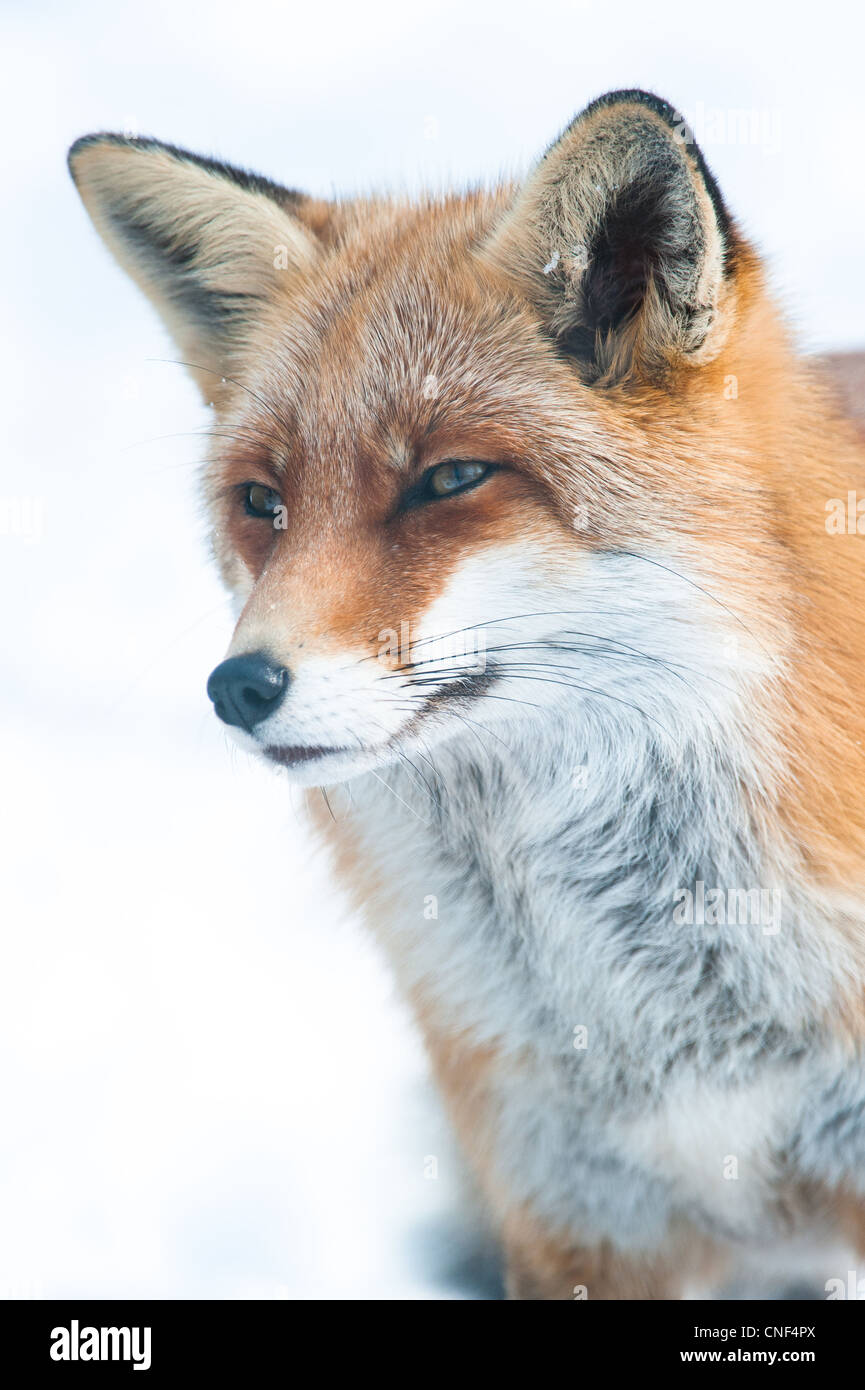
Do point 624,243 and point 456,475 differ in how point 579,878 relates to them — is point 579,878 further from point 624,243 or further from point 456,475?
point 624,243

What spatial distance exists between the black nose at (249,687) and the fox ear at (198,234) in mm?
717

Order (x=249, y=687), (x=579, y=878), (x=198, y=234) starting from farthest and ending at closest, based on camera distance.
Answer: (x=198, y=234) < (x=579, y=878) < (x=249, y=687)

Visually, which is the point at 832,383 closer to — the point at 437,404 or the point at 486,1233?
the point at 437,404

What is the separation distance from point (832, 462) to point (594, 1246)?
1319mm

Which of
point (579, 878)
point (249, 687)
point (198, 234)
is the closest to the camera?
point (249, 687)

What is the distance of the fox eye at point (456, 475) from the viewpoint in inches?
53.4

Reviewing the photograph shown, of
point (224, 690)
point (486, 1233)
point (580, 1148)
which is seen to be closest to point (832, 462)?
point (224, 690)

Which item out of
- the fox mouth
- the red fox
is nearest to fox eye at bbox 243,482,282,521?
the red fox

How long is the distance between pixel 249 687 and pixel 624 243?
75cm

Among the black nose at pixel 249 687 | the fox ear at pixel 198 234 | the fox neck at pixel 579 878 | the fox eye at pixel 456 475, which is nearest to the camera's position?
the black nose at pixel 249 687

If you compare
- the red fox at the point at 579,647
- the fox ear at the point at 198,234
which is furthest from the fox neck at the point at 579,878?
the fox ear at the point at 198,234

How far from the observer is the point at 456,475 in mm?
1360

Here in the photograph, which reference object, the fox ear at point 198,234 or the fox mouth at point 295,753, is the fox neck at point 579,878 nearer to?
the fox mouth at point 295,753

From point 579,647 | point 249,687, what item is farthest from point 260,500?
point 579,647
